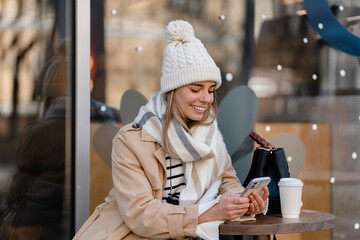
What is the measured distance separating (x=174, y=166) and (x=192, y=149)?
0.50ft

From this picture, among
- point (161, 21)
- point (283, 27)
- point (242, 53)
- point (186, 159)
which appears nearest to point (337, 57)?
point (283, 27)

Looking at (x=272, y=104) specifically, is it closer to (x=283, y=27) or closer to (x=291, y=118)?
(x=291, y=118)

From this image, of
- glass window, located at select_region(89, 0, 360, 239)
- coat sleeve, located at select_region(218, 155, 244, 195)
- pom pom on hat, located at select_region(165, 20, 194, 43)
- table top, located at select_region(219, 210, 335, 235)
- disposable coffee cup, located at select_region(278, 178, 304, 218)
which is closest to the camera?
table top, located at select_region(219, 210, 335, 235)

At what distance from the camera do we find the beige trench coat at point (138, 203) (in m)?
2.35

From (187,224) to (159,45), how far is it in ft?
4.59

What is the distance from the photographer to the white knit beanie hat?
2.58 meters

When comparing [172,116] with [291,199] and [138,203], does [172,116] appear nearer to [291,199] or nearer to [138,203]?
[138,203]

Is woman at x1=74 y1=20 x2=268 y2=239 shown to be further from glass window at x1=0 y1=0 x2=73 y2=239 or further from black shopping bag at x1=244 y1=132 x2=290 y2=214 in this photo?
glass window at x1=0 y1=0 x2=73 y2=239

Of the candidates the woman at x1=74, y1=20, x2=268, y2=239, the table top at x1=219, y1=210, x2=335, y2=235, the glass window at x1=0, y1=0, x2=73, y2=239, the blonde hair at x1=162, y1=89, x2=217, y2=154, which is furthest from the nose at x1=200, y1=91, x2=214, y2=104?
the glass window at x1=0, y1=0, x2=73, y2=239

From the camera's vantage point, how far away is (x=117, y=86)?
3307 millimetres

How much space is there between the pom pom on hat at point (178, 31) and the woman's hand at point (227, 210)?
82 centimetres

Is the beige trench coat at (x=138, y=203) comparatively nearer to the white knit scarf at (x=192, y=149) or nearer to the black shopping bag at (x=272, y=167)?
the white knit scarf at (x=192, y=149)

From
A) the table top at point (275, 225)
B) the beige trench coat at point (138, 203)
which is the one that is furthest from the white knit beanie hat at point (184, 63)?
the table top at point (275, 225)

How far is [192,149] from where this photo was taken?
8.43 ft
